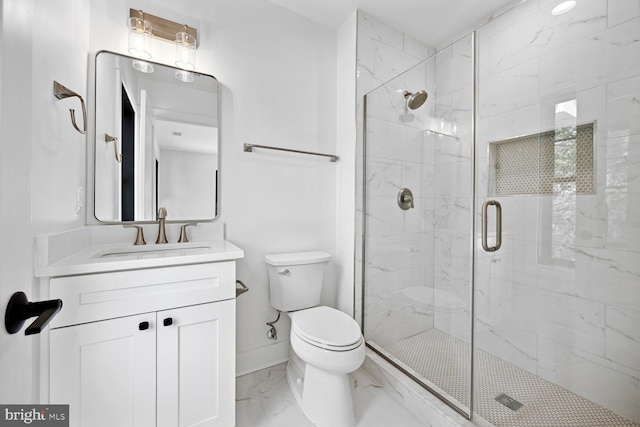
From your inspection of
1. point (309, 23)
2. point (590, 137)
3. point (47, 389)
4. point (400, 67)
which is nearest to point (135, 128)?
point (47, 389)

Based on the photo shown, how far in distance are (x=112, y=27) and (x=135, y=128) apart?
523mm

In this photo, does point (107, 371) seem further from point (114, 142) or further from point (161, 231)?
point (114, 142)

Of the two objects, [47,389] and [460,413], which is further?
[460,413]

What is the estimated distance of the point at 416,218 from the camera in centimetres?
192

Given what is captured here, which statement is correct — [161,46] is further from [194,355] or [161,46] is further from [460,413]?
[460,413]

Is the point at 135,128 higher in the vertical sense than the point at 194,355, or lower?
higher

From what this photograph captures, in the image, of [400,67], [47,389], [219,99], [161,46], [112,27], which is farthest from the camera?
[400,67]

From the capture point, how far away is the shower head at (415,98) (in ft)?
6.26

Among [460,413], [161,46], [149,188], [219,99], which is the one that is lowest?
[460,413]

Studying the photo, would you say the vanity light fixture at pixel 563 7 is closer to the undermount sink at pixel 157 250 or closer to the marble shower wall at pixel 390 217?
the marble shower wall at pixel 390 217

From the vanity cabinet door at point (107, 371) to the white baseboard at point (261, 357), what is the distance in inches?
27.2

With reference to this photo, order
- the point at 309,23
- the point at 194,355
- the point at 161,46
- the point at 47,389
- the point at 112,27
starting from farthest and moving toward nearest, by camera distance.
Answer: the point at 309,23
the point at 161,46
the point at 112,27
the point at 194,355
the point at 47,389

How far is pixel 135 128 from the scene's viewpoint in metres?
1.51
